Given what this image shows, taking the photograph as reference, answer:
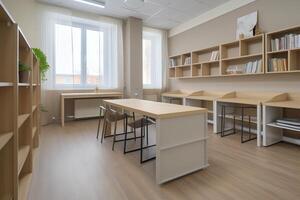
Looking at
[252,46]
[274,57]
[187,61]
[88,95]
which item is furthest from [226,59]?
[88,95]

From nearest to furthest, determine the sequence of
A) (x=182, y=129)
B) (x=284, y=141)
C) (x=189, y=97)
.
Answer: (x=182, y=129), (x=284, y=141), (x=189, y=97)

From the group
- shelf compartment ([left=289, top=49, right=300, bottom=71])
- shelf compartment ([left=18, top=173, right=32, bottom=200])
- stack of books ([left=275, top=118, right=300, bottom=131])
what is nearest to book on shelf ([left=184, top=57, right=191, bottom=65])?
shelf compartment ([left=289, top=49, right=300, bottom=71])

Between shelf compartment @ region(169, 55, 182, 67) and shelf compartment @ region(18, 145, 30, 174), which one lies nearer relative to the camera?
shelf compartment @ region(18, 145, 30, 174)

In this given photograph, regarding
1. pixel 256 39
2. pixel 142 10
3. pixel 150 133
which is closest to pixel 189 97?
pixel 150 133

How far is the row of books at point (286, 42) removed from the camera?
2.83m

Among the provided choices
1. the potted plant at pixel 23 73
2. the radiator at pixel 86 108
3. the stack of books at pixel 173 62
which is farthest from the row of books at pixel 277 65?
the radiator at pixel 86 108

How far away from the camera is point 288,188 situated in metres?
1.73

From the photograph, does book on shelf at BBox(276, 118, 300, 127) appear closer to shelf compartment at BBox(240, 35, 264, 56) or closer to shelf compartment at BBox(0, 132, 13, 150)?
shelf compartment at BBox(240, 35, 264, 56)

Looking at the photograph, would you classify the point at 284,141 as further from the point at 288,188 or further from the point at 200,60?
the point at 200,60

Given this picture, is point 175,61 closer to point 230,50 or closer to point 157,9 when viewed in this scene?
point 157,9

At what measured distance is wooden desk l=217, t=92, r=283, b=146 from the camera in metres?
2.95

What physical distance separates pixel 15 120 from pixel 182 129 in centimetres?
147

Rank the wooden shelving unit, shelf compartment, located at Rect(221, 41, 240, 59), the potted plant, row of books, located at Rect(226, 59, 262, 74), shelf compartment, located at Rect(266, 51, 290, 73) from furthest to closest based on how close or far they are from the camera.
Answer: shelf compartment, located at Rect(221, 41, 240, 59)
the wooden shelving unit
row of books, located at Rect(226, 59, 262, 74)
shelf compartment, located at Rect(266, 51, 290, 73)
the potted plant

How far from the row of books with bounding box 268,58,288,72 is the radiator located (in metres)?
3.97
